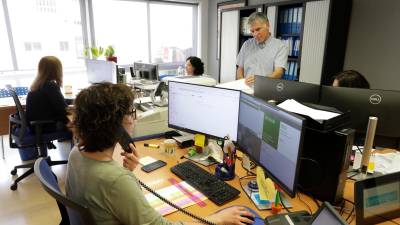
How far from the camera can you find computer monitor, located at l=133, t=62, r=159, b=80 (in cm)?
372

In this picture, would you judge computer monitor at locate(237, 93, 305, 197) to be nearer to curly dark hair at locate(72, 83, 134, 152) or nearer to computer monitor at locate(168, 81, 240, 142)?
computer monitor at locate(168, 81, 240, 142)

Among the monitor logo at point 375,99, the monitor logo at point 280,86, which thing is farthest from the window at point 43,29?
the monitor logo at point 375,99

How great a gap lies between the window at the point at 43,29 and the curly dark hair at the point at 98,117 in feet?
14.4

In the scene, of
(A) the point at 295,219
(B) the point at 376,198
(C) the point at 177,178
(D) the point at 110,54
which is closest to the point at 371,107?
(B) the point at 376,198

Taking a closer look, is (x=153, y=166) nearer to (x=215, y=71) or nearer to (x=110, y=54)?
(x=110, y=54)

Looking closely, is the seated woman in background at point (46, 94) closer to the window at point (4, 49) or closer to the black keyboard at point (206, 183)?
the black keyboard at point (206, 183)

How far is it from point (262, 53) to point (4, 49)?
402 centimetres

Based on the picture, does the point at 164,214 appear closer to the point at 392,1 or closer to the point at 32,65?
the point at 392,1

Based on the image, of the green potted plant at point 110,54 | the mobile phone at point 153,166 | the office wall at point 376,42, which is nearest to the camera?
the mobile phone at point 153,166

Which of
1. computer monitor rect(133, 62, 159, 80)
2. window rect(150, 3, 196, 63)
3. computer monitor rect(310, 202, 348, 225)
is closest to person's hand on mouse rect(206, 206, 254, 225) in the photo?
computer monitor rect(310, 202, 348, 225)

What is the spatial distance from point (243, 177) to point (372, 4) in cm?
299

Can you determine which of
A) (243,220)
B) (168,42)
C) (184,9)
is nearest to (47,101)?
(243,220)

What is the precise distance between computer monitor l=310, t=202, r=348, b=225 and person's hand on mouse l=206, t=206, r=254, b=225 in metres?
0.27

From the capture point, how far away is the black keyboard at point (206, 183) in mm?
1248
